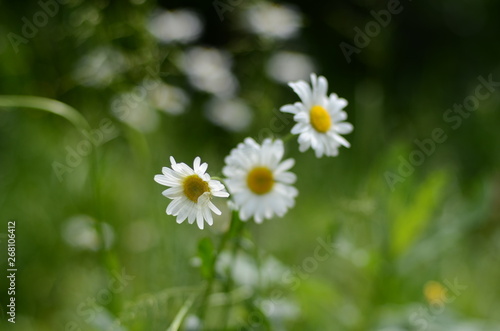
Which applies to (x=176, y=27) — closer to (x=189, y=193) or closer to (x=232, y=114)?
(x=232, y=114)

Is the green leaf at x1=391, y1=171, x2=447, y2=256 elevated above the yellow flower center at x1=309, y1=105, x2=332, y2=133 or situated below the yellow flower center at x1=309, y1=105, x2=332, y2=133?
below

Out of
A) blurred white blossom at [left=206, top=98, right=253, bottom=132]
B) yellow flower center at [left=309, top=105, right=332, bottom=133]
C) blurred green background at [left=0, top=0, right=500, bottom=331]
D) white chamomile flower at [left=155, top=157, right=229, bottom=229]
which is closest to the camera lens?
white chamomile flower at [left=155, top=157, right=229, bottom=229]

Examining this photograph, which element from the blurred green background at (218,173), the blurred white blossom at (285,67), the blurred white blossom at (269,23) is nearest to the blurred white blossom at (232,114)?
the blurred green background at (218,173)

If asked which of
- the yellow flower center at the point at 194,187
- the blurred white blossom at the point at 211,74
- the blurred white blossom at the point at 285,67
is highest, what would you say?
the yellow flower center at the point at 194,187

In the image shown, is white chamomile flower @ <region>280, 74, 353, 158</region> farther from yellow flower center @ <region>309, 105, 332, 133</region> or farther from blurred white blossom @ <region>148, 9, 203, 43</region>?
blurred white blossom @ <region>148, 9, 203, 43</region>

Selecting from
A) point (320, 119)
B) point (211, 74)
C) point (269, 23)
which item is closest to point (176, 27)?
point (211, 74)

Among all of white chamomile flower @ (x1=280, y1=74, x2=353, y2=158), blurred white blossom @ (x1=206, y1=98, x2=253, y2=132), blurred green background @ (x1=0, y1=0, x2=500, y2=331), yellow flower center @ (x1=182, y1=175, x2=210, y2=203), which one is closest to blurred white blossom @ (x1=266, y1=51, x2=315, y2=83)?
blurred green background @ (x1=0, y1=0, x2=500, y2=331)

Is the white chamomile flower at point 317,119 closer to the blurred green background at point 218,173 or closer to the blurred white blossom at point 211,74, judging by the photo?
the blurred green background at point 218,173

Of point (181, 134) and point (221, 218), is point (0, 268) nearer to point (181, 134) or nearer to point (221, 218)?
point (221, 218)
